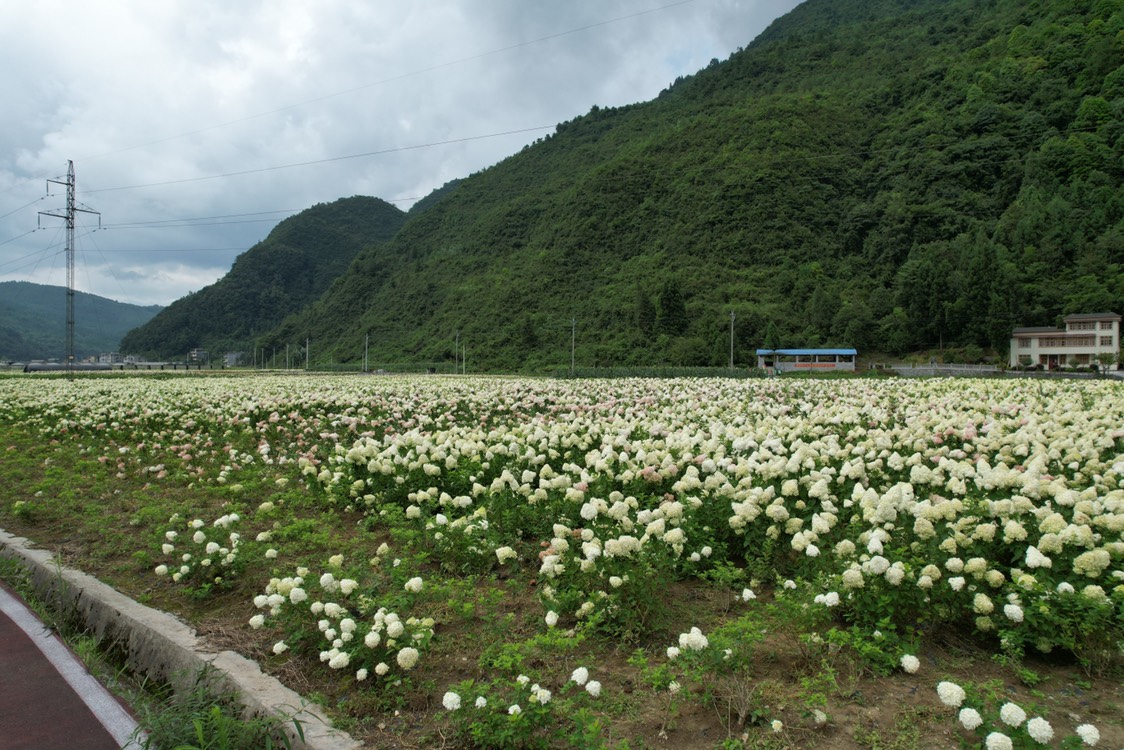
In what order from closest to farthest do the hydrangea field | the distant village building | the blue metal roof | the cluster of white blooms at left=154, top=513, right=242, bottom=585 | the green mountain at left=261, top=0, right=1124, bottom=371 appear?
the hydrangea field < the cluster of white blooms at left=154, top=513, right=242, bottom=585 < the distant village building < the blue metal roof < the green mountain at left=261, top=0, right=1124, bottom=371

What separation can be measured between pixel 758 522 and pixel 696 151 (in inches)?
4054

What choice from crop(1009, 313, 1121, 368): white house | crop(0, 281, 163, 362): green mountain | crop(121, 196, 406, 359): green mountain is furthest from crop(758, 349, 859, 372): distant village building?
crop(0, 281, 163, 362): green mountain

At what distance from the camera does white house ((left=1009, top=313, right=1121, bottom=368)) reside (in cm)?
4794

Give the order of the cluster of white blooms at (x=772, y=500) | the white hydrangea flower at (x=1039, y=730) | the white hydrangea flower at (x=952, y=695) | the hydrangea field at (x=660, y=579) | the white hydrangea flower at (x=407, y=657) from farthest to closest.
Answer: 1. the cluster of white blooms at (x=772, y=500)
2. the white hydrangea flower at (x=407, y=657)
3. the hydrangea field at (x=660, y=579)
4. the white hydrangea flower at (x=952, y=695)
5. the white hydrangea flower at (x=1039, y=730)

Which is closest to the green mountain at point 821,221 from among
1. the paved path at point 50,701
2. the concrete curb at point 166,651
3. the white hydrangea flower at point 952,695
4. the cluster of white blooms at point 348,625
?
the concrete curb at point 166,651

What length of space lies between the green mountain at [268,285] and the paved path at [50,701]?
397ft

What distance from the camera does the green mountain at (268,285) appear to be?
4596 inches

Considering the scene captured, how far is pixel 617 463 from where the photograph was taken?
601 centimetres

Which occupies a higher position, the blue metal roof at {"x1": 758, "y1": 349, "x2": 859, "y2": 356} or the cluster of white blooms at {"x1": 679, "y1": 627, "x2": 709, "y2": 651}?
the blue metal roof at {"x1": 758, "y1": 349, "x2": 859, "y2": 356}

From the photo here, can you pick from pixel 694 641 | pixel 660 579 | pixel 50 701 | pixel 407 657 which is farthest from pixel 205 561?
pixel 694 641

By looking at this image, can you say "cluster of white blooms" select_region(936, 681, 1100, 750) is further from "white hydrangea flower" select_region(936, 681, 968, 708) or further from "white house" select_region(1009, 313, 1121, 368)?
"white house" select_region(1009, 313, 1121, 368)

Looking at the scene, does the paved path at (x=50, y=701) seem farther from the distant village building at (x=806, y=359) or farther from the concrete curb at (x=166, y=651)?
the distant village building at (x=806, y=359)

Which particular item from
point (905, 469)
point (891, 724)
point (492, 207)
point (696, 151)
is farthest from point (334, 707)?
point (492, 207)

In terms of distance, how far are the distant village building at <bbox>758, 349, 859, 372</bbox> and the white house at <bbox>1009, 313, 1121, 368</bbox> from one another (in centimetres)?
1202
